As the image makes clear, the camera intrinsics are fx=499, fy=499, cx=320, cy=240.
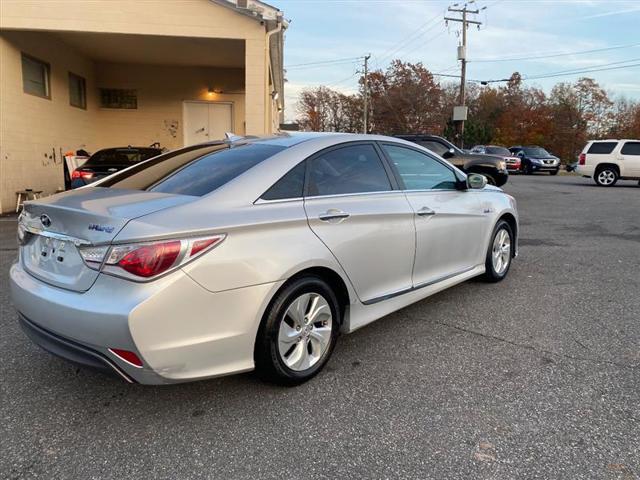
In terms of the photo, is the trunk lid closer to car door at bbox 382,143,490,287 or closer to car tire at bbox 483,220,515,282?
car door at bbox 382,143,490,287

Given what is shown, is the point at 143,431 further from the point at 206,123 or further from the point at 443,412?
the point at 206,123

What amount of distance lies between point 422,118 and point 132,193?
5171cm

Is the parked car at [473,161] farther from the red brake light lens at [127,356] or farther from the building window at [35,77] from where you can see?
the red brake light lens at [127,356]

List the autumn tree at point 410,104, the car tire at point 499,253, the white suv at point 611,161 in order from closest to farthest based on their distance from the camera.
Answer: the car tire at point 499,253 < the white suv at point 611,161 < the autumn tree at point 410,104

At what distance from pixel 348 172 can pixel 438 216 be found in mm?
1014

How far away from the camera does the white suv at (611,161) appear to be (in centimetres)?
1881

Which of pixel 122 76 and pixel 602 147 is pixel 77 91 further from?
pixel 602 147

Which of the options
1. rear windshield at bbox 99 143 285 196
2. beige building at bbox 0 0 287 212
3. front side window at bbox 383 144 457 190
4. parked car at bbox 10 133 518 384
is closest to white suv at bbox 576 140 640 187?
beige building at bbox 0 0 287 212

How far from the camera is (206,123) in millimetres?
15117

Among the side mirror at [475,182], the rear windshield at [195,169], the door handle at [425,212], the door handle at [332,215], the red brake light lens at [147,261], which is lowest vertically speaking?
the red brake light lens at [147,261]

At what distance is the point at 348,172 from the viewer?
355cm

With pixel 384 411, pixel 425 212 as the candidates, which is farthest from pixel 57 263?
pixel 425 212

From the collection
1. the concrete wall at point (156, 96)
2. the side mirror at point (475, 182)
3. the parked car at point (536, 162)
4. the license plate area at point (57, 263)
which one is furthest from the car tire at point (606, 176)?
the license plate area at point (57, 263)


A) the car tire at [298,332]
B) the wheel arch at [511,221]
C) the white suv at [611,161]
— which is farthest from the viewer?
the white suv at [611,161]
